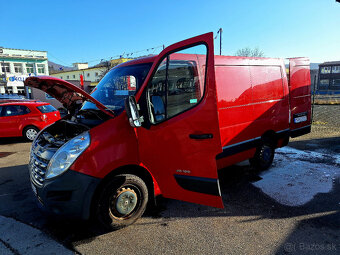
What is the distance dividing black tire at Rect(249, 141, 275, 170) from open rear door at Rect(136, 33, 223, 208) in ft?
8.05

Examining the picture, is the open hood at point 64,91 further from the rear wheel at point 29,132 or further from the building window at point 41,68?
the building window at point 41,68

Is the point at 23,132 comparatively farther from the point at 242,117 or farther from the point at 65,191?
the point at 242,117

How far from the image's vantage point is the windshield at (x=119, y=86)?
10.1 ft

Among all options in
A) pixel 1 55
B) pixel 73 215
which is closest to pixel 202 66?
pixel 73 215

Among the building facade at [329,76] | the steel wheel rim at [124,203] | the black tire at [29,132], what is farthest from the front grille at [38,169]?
the building facade at [329,76]

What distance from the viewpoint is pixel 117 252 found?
2.46m

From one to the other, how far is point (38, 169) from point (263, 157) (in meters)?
4.18

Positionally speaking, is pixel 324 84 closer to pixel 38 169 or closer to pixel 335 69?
pixel 335 69

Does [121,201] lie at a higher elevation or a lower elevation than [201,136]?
lower

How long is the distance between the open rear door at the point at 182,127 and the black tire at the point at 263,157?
245 cm

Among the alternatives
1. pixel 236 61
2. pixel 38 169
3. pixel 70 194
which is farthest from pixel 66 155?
pixel 236 61

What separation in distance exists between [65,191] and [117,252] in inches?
35.4

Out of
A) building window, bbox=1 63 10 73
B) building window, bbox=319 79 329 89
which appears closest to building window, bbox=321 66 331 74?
building window, bbox=319 79 329 89

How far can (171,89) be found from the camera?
274 centimetres
